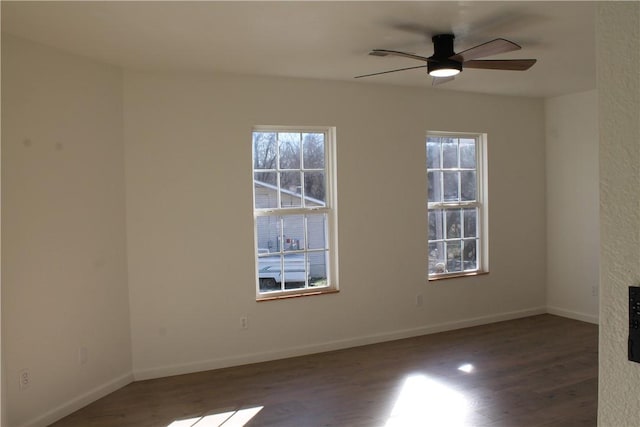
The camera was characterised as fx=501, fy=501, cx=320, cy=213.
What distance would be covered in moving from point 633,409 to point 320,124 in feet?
13.2

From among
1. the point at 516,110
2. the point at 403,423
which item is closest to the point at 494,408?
the point at 403,423

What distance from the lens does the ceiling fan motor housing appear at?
10.8 ft

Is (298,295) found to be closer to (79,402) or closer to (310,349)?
(310,349)

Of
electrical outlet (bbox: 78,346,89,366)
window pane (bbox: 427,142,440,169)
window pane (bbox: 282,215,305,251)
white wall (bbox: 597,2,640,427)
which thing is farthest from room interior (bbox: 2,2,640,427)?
white wall (bbox: 597,2,640,427)

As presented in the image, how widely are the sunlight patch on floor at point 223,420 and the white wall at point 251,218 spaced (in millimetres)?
954

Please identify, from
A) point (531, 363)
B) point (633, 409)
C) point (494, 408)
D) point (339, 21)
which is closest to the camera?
point (633, 409)

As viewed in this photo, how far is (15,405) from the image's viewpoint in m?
3.17

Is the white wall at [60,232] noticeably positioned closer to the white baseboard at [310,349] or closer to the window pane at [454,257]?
the white baseboard at [310,349]

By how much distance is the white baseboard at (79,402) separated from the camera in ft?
11.0

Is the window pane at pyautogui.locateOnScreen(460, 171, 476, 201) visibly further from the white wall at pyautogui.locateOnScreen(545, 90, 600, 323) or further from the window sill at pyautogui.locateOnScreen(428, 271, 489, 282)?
the white wall at pyautogui.locateOnScreen(545, 90, 600, 323)

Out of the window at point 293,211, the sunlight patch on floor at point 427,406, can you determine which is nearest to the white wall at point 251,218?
the window at point 293,211

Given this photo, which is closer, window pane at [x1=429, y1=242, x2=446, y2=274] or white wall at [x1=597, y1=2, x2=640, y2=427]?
white wall at [x1=597, y1=2, x2=640, y2=427]

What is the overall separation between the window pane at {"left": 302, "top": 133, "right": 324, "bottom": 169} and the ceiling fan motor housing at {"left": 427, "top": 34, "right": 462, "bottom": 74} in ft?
5.55

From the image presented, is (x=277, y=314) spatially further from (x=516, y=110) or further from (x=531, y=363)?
(x=516, y=110)
